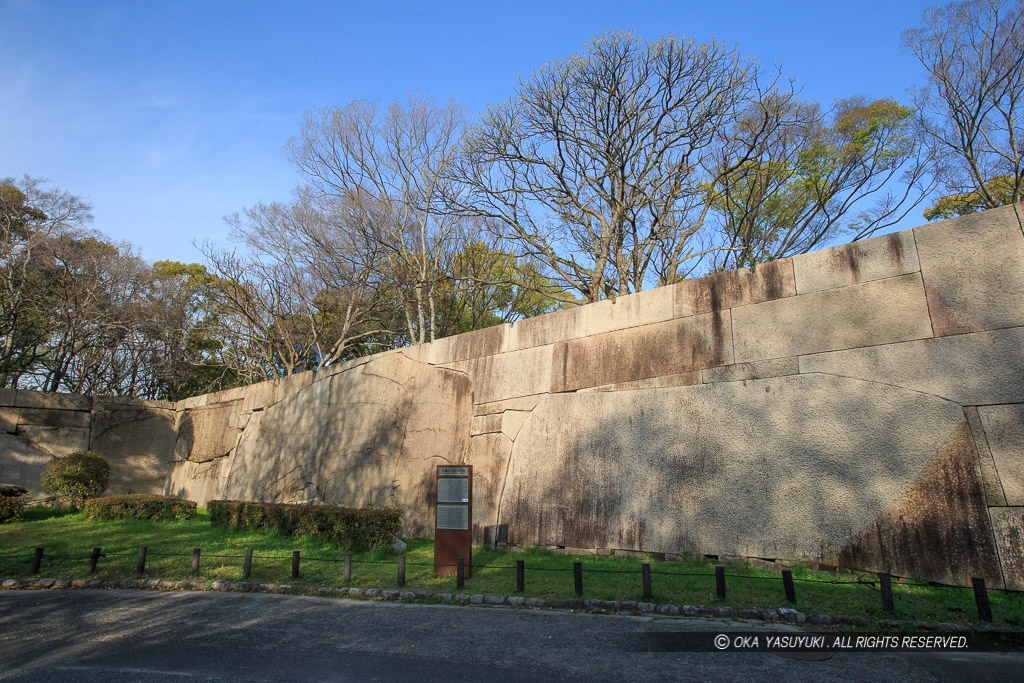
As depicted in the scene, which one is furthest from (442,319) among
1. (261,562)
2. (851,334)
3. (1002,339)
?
(1002,339)

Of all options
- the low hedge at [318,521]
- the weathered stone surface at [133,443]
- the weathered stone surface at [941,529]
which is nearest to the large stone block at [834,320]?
the weathered stone surface at [941,529]

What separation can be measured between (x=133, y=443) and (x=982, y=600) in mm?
24318

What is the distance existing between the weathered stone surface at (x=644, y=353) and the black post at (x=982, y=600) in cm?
431

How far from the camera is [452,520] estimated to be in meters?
9.84

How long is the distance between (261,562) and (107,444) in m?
14.4

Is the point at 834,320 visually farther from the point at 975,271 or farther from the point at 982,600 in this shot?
the point at 982,600

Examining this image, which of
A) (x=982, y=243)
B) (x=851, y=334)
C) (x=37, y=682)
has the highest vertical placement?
(x=982, y=243)

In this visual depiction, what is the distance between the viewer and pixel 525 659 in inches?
229

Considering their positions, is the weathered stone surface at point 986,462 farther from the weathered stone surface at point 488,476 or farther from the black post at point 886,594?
the weathered stone surface at point 488,476

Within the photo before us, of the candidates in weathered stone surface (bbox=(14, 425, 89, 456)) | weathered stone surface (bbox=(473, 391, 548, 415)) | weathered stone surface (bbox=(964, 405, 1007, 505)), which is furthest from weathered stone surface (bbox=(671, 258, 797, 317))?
weathered stone surface (bbox=(14, 425, 89, 456))

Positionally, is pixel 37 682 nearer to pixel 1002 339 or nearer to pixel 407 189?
pixel 1002 339

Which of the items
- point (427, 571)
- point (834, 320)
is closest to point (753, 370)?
point (834, 320)

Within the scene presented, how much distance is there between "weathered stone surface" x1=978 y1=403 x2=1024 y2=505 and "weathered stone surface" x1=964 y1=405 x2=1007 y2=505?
0.04 meters

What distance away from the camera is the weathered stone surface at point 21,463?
19016 millimetres
